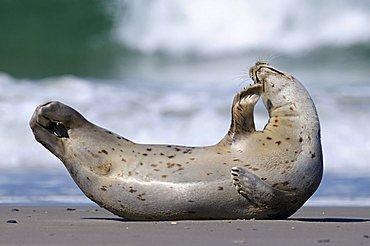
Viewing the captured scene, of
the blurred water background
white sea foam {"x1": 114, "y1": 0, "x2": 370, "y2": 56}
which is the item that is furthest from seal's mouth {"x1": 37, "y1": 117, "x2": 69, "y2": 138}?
white sea foam {"x1": 114, "y1": 0, "x2": 370, "y2": 56}

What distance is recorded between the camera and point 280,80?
22.0ft

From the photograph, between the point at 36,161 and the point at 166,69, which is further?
the point at 166,69

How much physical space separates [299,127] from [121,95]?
7561 millimetres

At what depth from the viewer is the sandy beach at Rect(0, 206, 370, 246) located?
5.30m

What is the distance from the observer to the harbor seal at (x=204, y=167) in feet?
20.5

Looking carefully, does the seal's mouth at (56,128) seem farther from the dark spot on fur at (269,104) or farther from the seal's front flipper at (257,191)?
the dark spot on fur at (269,104)

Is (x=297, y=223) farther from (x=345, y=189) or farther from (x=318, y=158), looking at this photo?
(x=345, y=189)

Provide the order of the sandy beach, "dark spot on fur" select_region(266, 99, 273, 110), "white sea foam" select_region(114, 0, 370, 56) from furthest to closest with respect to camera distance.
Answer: "white sea foam" select_region(114, 0, 370, 56) → "dark spot on fur" select_region(266, 99, 273, 110) → the sandy beach

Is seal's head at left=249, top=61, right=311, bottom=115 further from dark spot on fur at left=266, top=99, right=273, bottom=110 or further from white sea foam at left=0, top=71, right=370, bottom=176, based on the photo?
white sea foam at left=0, top=71, right=370, bottom=176

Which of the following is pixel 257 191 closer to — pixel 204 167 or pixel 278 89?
pixel 204 167

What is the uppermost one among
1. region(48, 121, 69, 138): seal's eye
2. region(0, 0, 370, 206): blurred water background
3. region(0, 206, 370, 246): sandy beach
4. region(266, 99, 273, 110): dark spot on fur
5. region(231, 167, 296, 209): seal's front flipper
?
region(0, 0, 370, 206): blurred water background

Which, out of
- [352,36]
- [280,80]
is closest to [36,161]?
[280,80]

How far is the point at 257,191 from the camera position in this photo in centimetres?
621

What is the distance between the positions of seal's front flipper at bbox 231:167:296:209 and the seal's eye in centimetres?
99
